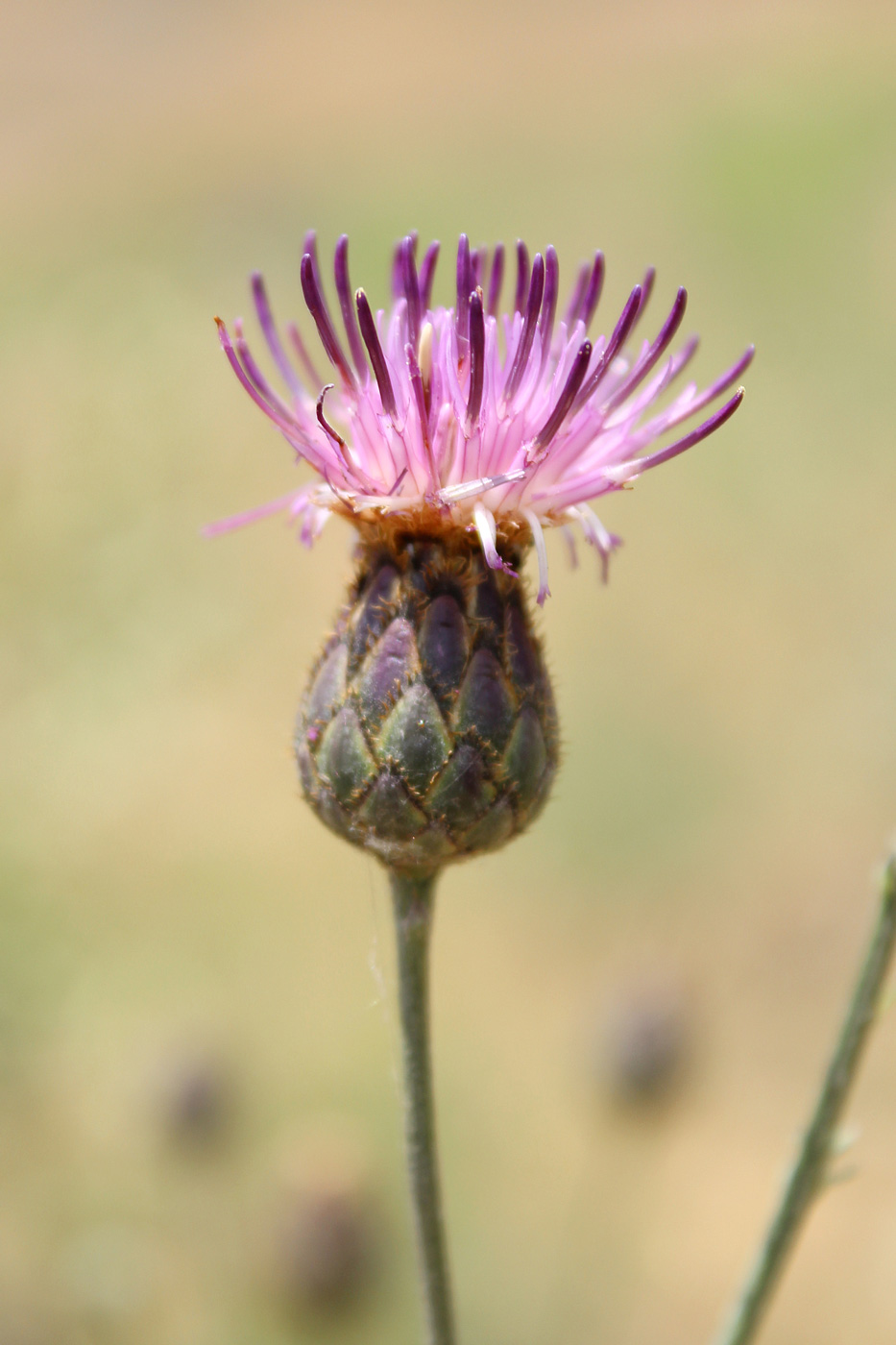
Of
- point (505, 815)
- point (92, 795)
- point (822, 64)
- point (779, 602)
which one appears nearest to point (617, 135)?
point (822, 64)

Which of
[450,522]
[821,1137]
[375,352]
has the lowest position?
[821,1137]

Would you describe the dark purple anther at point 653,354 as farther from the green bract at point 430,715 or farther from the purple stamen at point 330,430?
the purple stamen at point 330,430

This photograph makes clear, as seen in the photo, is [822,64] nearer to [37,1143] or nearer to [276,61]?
[276,61]

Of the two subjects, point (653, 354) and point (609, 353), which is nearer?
point (609, 353)

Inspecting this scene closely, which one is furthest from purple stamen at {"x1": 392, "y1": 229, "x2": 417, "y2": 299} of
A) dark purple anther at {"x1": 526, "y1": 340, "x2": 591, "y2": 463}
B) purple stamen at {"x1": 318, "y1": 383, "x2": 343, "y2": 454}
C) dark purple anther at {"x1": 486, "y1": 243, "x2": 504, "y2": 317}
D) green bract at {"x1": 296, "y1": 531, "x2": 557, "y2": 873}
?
green bract at {"x1": 296, "y1": 531, "x2": 557, "y2": 873}

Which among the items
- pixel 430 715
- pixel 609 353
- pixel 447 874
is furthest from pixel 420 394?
pixel 447 874

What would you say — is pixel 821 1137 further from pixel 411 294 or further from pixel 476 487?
pixel 411 294
